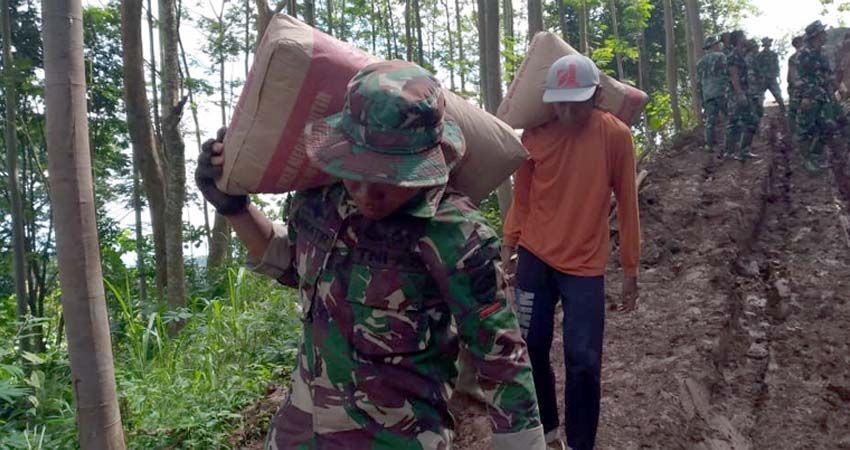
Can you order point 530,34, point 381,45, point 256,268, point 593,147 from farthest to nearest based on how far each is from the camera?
point 381,45 < point 530,34 < point 593,147 < point 256,268

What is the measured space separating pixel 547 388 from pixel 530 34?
4403 millimetres

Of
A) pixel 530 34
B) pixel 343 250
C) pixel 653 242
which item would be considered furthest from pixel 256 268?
pixel 653 242

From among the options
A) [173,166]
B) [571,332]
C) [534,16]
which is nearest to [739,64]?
[534,16]

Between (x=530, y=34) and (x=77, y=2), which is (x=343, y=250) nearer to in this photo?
(x=77, y=2)

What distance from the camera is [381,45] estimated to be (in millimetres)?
20844

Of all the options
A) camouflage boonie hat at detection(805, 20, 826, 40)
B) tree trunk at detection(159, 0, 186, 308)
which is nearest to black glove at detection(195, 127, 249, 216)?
tree trunk at detection(159, 0, 186, 308)

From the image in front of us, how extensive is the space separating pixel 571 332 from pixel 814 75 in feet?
25.4

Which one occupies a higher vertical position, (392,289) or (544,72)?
(544,72)

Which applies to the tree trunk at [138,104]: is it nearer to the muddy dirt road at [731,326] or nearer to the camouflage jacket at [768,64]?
the muddy dirt road at [731,326]

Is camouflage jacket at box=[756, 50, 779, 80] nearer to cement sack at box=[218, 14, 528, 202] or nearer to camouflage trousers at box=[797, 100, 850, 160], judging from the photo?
camouflage trousers at box=[797, 100, 850, 160]

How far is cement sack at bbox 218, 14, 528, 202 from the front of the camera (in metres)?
1.63

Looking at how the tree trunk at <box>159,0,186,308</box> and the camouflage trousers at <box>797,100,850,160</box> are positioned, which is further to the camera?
the camouflage trousers at <box>797,100,850,160</box>

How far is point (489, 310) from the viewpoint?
147 centimetres

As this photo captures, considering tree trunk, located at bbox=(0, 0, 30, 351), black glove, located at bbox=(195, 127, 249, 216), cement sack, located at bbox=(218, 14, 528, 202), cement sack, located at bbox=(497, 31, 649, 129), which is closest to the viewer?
cement sack, located at bbox=(218, 14, 528, 202)
